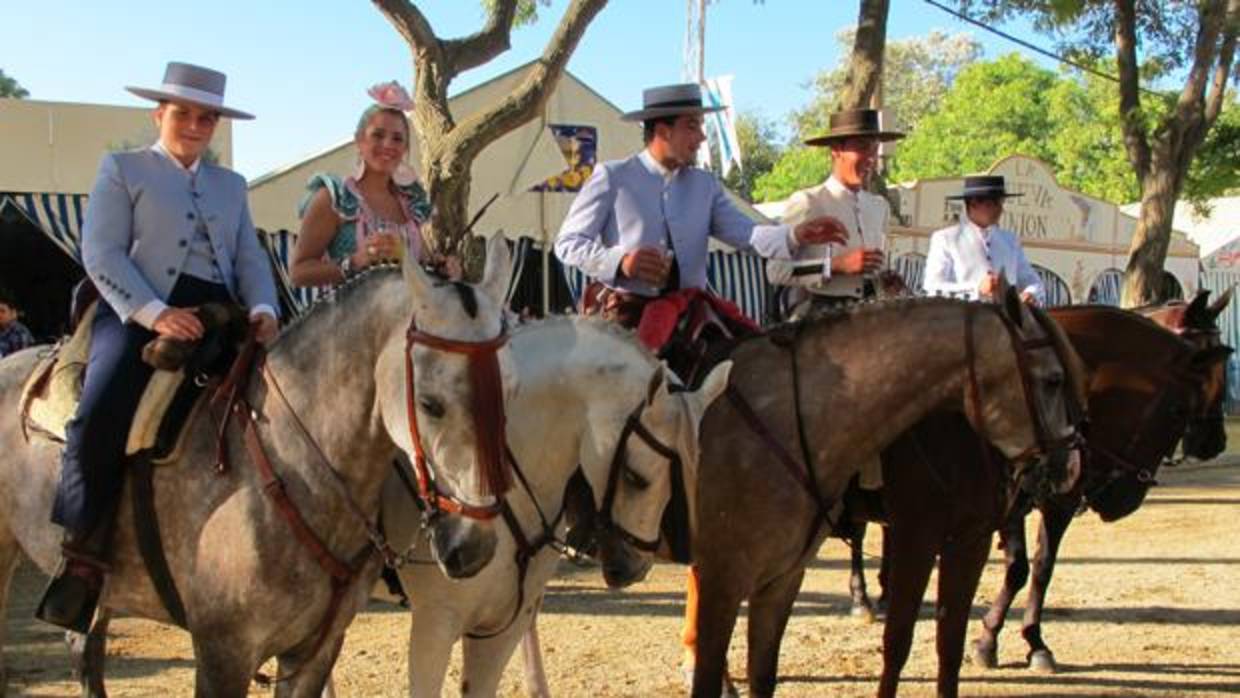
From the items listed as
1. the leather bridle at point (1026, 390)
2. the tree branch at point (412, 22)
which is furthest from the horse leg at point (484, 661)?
the tree branch at point (412, 22)

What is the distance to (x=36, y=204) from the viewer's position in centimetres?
1094

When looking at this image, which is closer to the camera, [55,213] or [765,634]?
[765,634]

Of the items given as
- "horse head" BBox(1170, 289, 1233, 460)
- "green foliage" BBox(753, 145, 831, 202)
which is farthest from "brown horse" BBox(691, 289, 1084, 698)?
"green foliage" BBox(753, 145, 831, 202)

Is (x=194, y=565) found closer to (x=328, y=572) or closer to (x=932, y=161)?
(x=328, y=572)

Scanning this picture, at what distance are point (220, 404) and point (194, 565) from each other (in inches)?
19.0

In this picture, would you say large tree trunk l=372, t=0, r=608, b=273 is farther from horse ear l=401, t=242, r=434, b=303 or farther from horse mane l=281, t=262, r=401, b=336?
horse ear l=401, t=242, r=434, b=303

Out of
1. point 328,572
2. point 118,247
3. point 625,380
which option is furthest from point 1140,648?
point 118,247

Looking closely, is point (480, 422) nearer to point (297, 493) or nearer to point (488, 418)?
point (488, 418)

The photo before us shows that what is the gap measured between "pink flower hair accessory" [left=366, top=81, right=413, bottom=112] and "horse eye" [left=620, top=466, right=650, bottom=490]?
155 centimetres

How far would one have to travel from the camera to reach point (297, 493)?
11.5 ft

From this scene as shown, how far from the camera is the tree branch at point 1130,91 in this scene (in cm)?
1467

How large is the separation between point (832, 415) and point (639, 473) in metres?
0.96

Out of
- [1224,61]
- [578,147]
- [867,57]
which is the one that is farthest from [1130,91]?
[578,147]

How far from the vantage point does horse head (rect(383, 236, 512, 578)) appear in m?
3.10
